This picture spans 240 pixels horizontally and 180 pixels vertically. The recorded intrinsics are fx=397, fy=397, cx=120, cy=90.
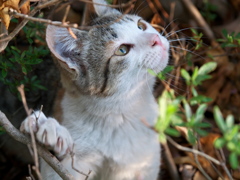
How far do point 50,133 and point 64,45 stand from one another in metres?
0.67

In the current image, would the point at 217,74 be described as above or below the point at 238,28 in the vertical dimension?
below

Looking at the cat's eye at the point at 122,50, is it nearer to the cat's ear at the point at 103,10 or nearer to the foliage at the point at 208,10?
the cat's ear at the point at 103,10

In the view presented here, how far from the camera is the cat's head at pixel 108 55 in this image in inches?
102

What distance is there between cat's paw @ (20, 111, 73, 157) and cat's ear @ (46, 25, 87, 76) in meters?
Result: 0.38

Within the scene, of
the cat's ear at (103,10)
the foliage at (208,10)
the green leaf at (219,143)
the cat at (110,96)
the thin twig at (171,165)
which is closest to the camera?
the green leaf at (219,143)

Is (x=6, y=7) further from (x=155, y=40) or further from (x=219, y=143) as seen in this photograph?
(x=219, y=143)

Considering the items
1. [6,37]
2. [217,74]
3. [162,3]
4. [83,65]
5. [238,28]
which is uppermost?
[6,37]

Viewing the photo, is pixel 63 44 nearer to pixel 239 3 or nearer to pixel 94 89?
pixel 94 89

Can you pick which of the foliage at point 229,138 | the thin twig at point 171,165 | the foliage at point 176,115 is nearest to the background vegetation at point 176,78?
the thin twig at point 171,165

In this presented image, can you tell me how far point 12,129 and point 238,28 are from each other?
2.57m

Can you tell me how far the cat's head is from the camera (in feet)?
8.48

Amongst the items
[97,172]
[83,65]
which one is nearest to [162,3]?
[83,65]

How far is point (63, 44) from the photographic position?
8.75 ft

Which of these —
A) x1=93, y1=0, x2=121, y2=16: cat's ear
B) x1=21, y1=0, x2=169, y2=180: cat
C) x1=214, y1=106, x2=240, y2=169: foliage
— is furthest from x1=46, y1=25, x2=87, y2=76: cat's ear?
x1=214, y1=106, x2=240, y2=169: foliage
